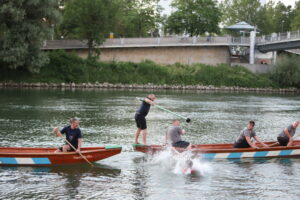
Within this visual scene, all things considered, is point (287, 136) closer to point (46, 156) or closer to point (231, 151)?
point (231, 151)

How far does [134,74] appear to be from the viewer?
79688mm

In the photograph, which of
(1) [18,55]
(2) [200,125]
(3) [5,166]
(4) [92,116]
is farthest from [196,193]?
(1) [18,55]

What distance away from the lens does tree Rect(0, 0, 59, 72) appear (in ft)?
202

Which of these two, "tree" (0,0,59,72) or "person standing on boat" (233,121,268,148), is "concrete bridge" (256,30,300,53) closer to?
"tree" (0,0,59,72)

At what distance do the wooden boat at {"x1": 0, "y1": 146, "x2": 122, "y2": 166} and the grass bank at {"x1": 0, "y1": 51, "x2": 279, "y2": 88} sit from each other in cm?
5151

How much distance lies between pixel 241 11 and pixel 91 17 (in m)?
52.1

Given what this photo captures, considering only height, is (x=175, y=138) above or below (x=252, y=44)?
below

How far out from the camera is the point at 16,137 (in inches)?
1054

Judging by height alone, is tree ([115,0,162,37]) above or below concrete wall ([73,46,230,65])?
above

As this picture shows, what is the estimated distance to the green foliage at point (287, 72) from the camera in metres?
80.9

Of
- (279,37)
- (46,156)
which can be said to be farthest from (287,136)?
(279,37)

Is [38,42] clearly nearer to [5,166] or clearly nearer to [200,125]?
[200,125]

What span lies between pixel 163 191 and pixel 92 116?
2060 cm

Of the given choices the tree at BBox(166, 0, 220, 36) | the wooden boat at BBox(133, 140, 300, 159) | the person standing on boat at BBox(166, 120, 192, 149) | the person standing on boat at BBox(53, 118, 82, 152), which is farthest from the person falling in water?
the tree at BBox(166, 0, 220, 36)
